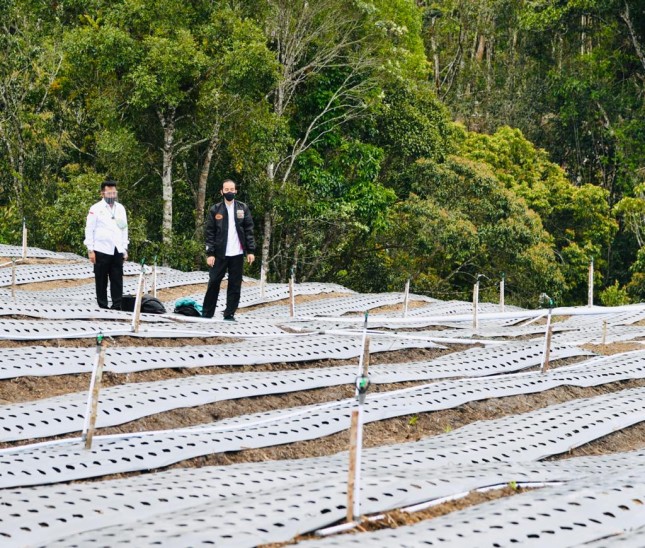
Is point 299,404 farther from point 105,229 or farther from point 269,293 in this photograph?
point 269,293

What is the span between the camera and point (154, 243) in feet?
66.6

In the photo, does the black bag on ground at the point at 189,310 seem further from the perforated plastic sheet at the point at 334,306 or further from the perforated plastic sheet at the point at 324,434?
the perforated plastic sheet at the point at 324,434

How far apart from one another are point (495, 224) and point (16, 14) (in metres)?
11.5

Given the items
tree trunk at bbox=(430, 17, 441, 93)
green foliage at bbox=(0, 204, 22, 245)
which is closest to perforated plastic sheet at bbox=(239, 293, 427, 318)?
green foliage at bbox=(0, 204, 22, 245)

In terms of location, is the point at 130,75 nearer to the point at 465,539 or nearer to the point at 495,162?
the point at 495,162

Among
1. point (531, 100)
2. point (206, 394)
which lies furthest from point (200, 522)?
point (531, 100)

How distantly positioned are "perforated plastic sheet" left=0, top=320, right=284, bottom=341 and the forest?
29.2ft

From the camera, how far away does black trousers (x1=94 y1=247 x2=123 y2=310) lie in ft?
31.6

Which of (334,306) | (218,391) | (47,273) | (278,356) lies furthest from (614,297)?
(218,391)

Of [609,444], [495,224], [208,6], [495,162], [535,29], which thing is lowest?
[609,444]

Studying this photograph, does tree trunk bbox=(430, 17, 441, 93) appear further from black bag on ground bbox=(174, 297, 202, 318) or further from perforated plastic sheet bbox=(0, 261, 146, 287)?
black bag on ground bbox=(174, 297, 202, 318)

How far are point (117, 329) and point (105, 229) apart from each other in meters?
1.55

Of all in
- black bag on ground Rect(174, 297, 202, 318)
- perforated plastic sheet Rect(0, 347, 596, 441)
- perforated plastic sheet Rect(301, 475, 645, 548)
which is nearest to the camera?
perforated plastic sheet Rect(301, 475, 645, 548)

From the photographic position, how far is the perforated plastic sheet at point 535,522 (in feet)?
12.9
